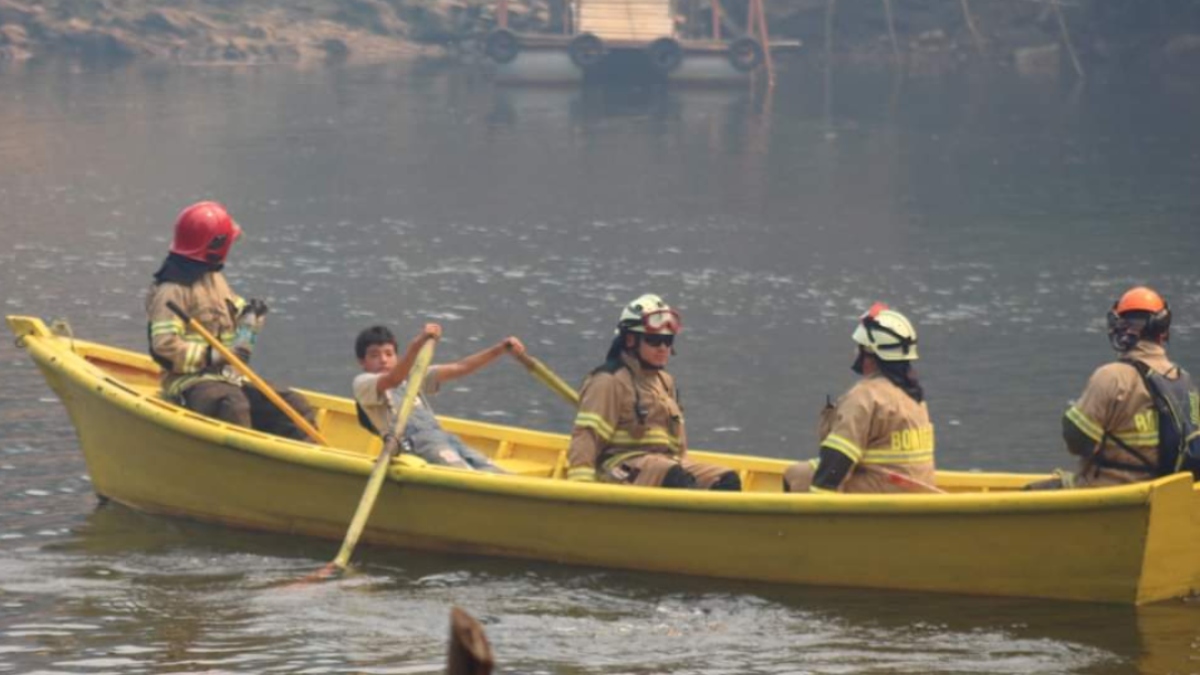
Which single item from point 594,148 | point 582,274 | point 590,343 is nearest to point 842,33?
point 594,148

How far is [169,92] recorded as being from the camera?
58.5 meters

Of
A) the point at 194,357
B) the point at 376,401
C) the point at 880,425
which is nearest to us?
the point at 880,425

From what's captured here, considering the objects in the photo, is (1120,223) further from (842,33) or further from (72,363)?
(842,33)

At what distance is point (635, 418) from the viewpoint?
48.4 feet

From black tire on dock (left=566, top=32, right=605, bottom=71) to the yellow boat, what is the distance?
48.5 metres

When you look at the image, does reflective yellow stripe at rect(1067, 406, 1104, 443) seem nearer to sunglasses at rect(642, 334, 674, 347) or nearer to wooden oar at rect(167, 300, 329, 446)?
sunglasses at rect(642, 334, 674, 347)

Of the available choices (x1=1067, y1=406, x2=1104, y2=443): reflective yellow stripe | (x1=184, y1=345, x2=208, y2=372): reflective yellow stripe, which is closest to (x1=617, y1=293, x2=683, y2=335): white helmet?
(x1=1067, y1=406, x2=1104, y2=443): reflective yellow stripe

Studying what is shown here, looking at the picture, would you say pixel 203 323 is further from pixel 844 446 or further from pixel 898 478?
pixel 898 478

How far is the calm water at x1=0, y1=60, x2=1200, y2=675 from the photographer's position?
13.6 meters

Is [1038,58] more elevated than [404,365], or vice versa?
[404,365]

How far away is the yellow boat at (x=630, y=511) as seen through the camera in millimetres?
13445

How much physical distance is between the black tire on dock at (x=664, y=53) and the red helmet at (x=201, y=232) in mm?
50351

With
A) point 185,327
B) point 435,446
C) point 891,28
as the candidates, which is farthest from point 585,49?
point 435,446

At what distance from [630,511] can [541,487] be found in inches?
23.0
